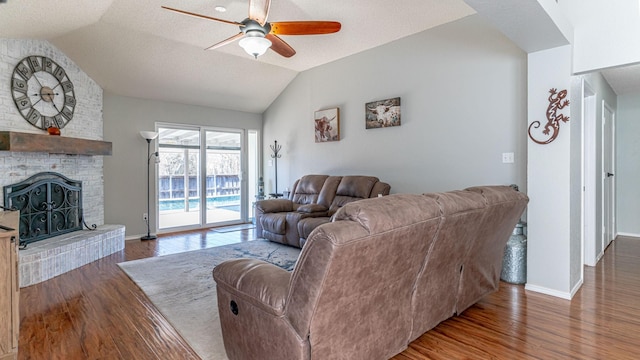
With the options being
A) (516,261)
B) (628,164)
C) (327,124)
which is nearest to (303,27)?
(327,124)

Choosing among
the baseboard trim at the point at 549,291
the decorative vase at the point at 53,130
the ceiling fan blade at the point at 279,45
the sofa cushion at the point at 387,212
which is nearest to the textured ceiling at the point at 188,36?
the ceiling fan blade at the point at 279,45

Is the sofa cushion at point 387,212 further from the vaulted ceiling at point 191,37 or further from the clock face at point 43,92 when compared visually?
the clock face at point 43,92

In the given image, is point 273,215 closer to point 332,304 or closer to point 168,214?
point 168,214

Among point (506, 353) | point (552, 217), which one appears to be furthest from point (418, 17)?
point (506, 353)

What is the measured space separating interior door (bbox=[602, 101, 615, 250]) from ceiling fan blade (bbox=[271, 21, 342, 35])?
12.5 ft

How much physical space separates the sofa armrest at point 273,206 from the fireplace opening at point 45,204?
2397 millimetres

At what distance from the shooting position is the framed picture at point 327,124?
5.57 metres

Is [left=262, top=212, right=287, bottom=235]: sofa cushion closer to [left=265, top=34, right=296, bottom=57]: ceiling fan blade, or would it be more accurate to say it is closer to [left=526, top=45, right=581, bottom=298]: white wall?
[left=265, top=34, right=296, bottom=57]: ceiling fan blade

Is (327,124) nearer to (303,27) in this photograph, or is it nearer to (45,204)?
(303,27)

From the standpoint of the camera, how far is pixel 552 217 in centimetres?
302

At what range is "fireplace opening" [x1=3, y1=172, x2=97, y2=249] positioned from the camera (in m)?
3.81

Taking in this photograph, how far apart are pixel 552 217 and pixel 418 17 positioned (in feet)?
8.80

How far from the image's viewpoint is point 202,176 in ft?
21.4

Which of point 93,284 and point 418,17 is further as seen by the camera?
point 418,17
